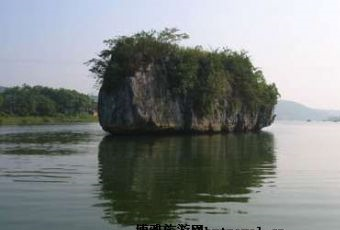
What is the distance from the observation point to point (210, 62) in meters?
68.0

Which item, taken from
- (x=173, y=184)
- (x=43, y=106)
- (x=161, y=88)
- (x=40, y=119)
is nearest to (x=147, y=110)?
(x=161, y=88)

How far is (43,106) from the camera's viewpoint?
136 meters

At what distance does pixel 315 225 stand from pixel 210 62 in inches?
2229

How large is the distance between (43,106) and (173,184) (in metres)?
122

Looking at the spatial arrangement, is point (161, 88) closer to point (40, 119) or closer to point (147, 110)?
point (147, 110)

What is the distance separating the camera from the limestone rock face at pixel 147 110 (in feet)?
194

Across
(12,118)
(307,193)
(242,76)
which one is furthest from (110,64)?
(12,118)

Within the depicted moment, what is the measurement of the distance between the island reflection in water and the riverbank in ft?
294

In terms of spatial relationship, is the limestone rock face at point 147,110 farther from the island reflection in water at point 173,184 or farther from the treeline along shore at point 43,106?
the treeline along shore at point 43,106

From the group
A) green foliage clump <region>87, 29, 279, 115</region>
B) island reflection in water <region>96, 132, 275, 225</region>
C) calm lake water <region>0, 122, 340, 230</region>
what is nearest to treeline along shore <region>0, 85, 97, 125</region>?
green foliage clump <region>87, 29, 279, 115</region>

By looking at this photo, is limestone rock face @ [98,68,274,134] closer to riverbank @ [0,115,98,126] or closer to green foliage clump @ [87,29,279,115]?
green foliage clump @ [87,29,279,115]

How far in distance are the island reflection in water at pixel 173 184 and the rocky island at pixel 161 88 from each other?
28.5 metres

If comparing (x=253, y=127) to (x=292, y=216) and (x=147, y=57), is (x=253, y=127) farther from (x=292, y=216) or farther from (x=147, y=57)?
(x=292, y=216)

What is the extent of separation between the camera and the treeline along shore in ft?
422
